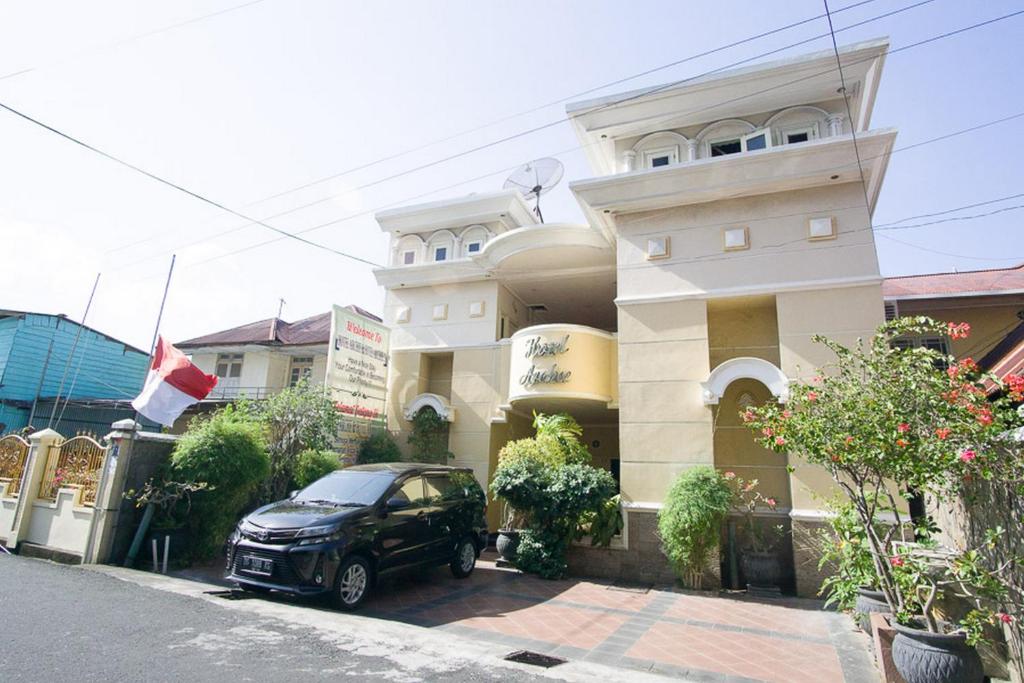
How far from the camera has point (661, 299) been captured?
35.4 feet

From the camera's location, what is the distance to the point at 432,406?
13906 mm

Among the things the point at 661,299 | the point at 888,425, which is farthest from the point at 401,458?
the point at 888,425

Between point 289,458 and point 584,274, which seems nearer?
point 289,458

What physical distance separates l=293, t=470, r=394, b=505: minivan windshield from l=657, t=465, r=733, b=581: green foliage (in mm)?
4589

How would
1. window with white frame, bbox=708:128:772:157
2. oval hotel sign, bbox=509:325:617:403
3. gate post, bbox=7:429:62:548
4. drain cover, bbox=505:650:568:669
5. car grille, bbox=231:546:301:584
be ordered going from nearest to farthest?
drain cover, bbox=505:650:568:669 < car grille, bbox=231:546:301:584 < gate post, bbox=7:429:62:548 < window with white frame, bbox=708:128:772:157 < oval hotel sign, bbox=509:325:617:403

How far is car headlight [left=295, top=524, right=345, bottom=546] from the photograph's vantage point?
6449mm

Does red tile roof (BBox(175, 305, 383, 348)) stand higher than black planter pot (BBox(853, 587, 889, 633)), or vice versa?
red tile roof (BBox(175, 305, 383, 348))

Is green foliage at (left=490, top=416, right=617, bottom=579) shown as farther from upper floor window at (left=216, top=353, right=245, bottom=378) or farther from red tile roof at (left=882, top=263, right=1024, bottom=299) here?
upper floor window at (left=216, top=353, right=245, bottom=378)

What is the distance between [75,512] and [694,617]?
9471 millimetres

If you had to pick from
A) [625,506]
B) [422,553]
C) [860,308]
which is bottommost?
[422,553]

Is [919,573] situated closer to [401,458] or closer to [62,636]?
[62,636]

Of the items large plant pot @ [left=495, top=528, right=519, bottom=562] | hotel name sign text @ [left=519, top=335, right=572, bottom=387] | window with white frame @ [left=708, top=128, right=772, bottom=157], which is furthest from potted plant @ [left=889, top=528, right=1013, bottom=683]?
window with white frame @ [left=708, top=128, right=772, bottom=157]

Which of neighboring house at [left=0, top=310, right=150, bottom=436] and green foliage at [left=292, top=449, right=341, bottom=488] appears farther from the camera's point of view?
neighboring house at [left=0, top=310, right=150, bottom=436]

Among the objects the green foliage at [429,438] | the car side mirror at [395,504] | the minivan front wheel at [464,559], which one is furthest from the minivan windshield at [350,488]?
the green foliage at [429,438]
